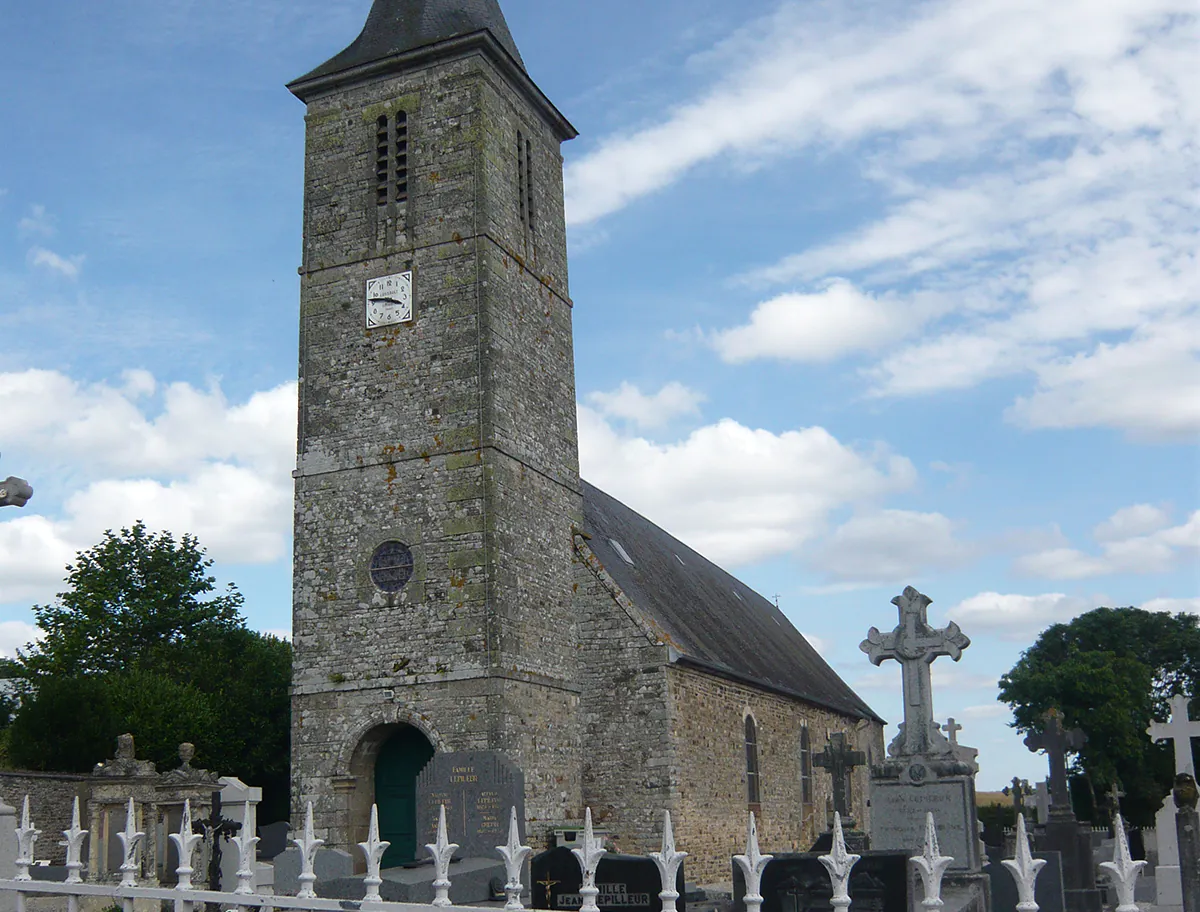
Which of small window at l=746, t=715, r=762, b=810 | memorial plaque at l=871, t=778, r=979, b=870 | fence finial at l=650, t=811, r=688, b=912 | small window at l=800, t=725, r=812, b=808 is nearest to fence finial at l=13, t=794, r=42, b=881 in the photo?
fence finial at l=650, t=811, r=688, b=912

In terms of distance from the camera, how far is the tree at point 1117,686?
40.2 m

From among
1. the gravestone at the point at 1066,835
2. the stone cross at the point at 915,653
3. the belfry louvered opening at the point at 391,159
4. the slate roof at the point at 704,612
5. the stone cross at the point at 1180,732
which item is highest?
the belfry louvered opening at the point at 391,159

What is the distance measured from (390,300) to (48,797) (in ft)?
34.0

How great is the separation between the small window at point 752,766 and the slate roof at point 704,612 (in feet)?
3.15

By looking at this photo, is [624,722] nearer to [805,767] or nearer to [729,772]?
[729,772]

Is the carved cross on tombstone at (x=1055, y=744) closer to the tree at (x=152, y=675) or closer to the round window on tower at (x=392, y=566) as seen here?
the round window on tower at (x=392, y=566)

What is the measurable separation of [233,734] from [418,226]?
1646 cm

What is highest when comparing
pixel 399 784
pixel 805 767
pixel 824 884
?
pixel 399 784

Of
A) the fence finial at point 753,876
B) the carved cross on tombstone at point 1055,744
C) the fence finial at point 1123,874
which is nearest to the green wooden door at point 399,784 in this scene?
the carved cross on tombstone at point 1055,744

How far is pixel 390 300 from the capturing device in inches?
827

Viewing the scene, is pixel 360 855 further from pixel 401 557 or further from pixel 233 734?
pixel 233 734

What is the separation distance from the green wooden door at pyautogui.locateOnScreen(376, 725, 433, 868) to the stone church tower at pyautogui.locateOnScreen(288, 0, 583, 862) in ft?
0.12

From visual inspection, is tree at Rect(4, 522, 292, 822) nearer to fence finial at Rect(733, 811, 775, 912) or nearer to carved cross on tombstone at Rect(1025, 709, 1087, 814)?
carved cross on tombstone at Rect(1025, 709, 1087, 814)

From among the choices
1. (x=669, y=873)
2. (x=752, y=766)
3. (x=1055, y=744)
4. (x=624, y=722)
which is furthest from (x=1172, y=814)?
(x=669, y=873)
